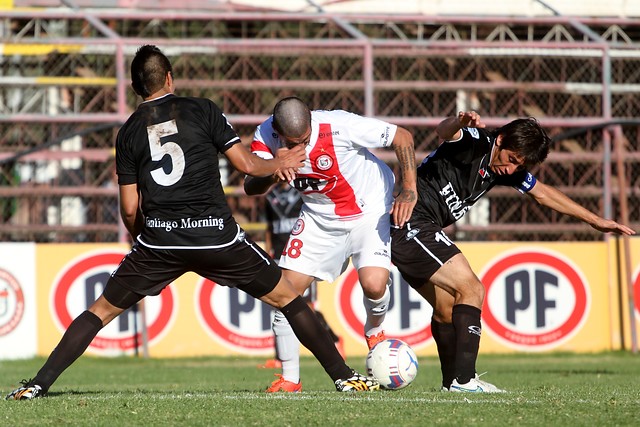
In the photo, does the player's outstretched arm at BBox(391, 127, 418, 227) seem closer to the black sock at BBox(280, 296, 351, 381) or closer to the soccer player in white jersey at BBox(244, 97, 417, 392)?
the soccer player in white jersey at BBox(244, 97, 417, 392)

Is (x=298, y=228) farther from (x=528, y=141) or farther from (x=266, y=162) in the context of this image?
(x=528, y=141)

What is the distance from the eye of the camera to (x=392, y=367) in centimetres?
806

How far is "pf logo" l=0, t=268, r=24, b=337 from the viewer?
14.3m

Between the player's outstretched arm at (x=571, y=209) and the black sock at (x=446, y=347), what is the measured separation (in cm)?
122

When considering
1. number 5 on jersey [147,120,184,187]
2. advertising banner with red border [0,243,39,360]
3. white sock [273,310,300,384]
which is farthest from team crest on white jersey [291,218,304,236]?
advertising banner with red border [0,243,39,360]

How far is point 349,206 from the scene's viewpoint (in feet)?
28.7

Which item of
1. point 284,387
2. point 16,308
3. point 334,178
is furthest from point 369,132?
point 16,308

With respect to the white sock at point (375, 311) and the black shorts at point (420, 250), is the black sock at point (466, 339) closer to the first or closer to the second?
the black shorts at point (420, 250)

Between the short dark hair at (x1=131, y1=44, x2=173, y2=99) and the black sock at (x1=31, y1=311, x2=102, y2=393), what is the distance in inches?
63.4

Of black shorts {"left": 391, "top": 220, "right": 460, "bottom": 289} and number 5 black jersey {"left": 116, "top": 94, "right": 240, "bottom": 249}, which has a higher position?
number 5 black jersey {"left": 116, "top": 94, "right": 240, "bottom": 249}

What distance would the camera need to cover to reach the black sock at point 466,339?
791 cm

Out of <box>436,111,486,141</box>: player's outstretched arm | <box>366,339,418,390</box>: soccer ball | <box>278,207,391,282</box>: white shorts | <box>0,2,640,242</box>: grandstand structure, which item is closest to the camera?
<box>436,111,486,141</box>: player's outstretched arm

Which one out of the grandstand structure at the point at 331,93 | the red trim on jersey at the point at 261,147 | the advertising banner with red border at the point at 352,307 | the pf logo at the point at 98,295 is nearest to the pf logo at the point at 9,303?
the advertising banner with red border at the point at 352,307

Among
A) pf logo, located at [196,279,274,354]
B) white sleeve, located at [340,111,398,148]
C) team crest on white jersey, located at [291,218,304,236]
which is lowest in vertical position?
pf logo, located at [196,279,274,354]
